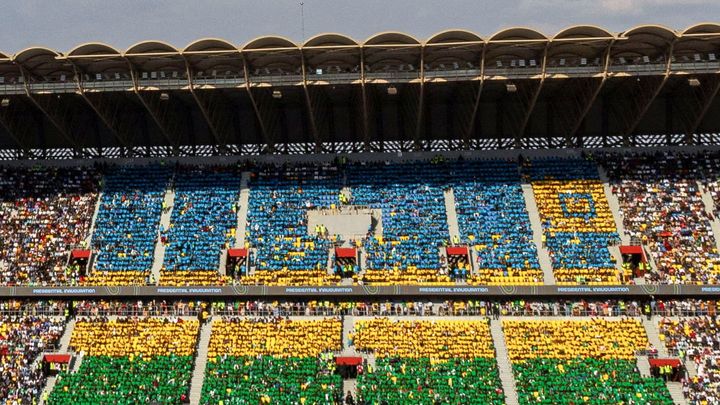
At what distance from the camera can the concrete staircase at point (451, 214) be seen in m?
46.4

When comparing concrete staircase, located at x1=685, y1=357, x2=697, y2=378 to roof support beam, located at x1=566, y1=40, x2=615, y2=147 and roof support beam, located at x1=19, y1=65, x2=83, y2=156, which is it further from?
roof support beam, located at x1=19, y1=65, x2=83, y2=156

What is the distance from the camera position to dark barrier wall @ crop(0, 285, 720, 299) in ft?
137

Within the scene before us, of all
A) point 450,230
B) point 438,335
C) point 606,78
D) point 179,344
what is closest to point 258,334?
point 179,344

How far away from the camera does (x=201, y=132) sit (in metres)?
53.4

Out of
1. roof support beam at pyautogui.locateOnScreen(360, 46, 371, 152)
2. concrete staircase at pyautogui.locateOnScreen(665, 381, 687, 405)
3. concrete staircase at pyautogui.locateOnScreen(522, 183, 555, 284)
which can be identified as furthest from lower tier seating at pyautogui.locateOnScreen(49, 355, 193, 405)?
concrete staircase at pyautogui.locateOnScreen(665, 381, 687, 405)

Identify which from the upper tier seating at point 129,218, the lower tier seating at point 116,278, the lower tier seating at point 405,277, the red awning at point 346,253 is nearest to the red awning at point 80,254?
the upper tier seating at point 129,218

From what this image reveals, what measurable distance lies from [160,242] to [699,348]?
34549 mm

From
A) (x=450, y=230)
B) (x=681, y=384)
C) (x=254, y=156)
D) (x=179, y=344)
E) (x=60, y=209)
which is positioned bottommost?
(x=681, y=384)

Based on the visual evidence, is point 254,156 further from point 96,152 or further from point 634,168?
point 634,168

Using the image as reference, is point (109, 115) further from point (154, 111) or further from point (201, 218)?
point (201, 218)

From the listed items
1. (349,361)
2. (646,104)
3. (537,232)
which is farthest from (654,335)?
(349,361)

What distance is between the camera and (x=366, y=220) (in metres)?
47.6

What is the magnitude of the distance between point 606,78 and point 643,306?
48.6 feet

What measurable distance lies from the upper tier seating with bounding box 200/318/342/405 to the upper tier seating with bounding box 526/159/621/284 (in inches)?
602
